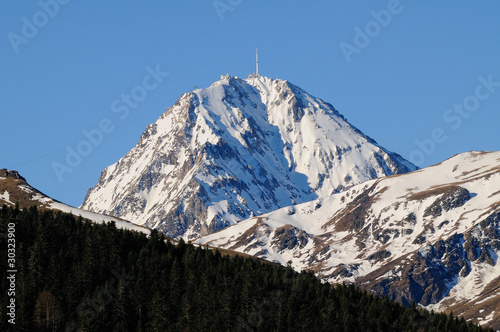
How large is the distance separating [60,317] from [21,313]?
874cm

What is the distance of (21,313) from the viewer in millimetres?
195500

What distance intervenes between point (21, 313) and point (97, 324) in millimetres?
16481

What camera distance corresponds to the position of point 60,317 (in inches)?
7859

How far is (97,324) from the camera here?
199250 millimetres

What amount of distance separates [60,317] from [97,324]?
8352mm
